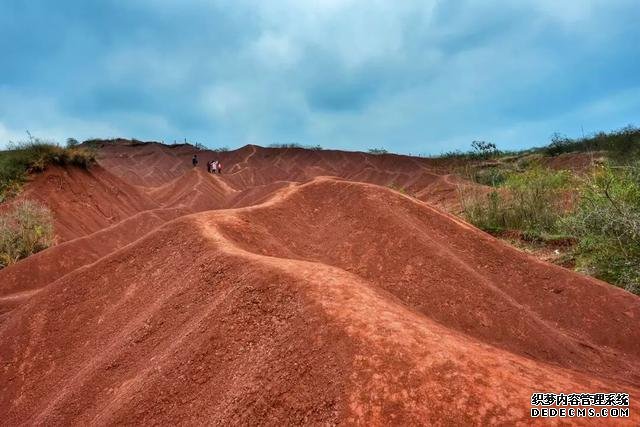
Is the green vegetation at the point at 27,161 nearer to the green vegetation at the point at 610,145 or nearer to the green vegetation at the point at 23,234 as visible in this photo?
the green vegetation at the point at 23,234

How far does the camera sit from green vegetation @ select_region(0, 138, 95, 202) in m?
16.8

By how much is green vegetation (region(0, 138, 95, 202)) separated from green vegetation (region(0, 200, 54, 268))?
4.13 meters

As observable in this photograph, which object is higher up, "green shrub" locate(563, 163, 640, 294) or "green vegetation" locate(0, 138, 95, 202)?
"green vegetation" locate(0, 138, 95, 202)

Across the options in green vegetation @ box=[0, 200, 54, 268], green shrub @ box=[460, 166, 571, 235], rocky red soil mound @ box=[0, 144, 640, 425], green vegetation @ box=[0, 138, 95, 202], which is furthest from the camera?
green vegetation @ box=[0, 138, 95, 202]

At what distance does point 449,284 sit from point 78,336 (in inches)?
189

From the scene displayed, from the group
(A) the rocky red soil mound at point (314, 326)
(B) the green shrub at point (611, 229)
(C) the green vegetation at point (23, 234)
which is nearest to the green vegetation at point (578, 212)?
(B) the green shrub at point (611, 229)

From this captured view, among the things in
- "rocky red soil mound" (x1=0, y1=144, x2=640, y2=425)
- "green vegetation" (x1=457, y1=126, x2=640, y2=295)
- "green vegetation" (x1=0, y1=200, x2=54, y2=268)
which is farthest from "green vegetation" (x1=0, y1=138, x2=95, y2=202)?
"green vegetation" (x1=457, y1=126, x2=640, y2=295)

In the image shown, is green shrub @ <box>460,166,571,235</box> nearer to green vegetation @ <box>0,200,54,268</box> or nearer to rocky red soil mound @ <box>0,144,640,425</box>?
rocky red soil mound @ <box>0,144,640,425</box>

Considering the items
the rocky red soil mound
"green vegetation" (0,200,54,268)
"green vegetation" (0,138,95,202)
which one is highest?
"green vegetation" (0,138,95,202)

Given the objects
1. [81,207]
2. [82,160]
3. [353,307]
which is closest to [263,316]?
[353,307]

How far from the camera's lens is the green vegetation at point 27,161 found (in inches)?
659

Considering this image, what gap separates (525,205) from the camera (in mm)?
12602

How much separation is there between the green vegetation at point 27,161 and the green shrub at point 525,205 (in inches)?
630

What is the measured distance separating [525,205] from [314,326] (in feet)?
35.9
